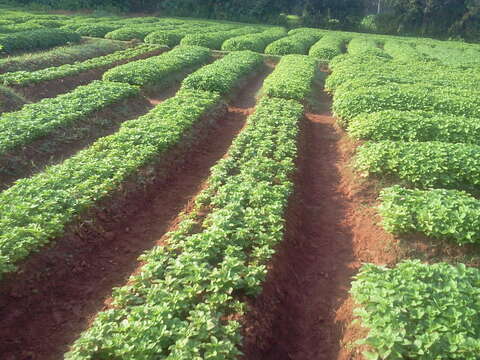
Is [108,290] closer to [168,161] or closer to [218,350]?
[218,350]

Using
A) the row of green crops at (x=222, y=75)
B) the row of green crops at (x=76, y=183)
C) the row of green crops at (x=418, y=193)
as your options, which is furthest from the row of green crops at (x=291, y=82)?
the row of green crops at (x=76, y=183)

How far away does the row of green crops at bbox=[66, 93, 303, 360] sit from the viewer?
4973 millimetres

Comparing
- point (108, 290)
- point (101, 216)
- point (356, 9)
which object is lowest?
point (108, 290)

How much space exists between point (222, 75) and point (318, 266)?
13109 mm

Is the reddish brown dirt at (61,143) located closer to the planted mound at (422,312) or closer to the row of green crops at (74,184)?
the row of green crops at (74,184)

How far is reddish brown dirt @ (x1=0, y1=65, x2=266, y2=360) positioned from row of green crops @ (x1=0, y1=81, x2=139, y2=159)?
4.21 metres

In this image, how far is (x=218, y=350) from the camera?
484 cm

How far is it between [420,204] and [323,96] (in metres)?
12.8

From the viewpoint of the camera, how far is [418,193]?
8617mm

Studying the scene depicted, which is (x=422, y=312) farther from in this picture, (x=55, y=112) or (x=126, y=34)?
(x=126, y=34)

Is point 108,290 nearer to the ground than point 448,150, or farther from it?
nearer to the ground

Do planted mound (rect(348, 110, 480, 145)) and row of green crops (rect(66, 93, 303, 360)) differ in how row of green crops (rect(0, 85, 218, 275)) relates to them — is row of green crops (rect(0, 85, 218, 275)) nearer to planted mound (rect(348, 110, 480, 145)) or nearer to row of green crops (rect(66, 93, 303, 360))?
row of green crops (rect(66, 93, 303, 360))

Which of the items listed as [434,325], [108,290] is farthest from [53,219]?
[434,325]

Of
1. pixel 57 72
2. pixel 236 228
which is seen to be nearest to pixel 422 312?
pixel 236 228
